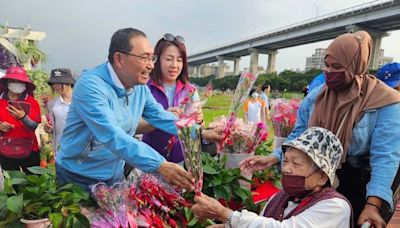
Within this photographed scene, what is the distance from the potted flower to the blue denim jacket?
1396 millimetres

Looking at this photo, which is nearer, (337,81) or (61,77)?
(337,81)

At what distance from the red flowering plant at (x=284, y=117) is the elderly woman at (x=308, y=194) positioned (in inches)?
47.3

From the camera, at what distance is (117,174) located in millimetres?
1831

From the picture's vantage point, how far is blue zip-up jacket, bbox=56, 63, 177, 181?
58.3 inches

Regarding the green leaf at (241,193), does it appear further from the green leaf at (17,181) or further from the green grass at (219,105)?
the green leaf at (17,181)

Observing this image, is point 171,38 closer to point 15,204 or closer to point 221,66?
point 15,204

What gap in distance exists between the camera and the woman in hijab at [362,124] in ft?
5.18

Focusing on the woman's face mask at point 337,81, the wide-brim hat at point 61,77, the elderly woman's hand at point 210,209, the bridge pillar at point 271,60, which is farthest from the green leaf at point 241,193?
the bridge pillar at point 271,60

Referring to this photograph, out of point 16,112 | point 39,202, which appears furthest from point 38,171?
point 16,112

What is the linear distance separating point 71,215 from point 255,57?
149 ft

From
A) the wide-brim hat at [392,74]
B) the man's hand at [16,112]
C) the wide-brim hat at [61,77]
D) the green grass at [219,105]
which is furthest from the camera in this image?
the wide-brim hat at [61,77]

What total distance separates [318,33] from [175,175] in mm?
36820

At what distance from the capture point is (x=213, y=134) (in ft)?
6.70

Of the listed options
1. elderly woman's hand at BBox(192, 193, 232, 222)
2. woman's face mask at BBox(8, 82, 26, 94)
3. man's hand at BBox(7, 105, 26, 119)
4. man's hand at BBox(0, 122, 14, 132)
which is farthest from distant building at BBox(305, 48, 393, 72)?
man's hand at BBox(0, 122, 14, 132)
